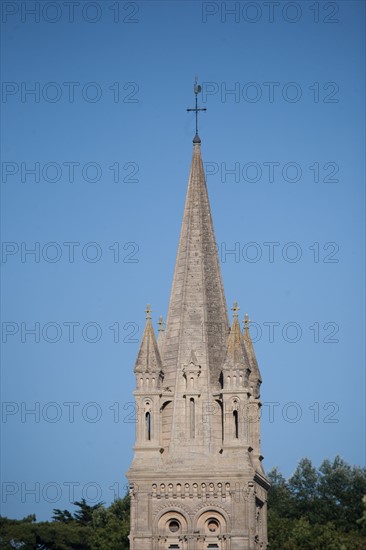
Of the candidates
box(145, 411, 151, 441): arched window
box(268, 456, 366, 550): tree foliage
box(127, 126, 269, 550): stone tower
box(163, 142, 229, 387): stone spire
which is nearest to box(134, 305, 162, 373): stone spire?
box(127, 126, 269, 550): stone tower

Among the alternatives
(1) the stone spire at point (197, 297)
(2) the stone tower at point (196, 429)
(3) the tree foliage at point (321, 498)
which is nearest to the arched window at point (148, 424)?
(2) the stone tower at point (196, 429)

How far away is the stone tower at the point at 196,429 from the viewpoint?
65062 mm

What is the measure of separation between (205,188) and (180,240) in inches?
112

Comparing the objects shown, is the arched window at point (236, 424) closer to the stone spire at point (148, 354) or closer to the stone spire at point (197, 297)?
the stone spire at point (197, 297)

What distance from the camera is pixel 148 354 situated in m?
67.2

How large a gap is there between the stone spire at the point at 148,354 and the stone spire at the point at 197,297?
3.13ft

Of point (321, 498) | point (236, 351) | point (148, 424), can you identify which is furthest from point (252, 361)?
point (321, 498)

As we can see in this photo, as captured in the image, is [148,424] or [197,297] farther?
[197,297]

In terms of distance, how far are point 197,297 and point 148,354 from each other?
3739 mm

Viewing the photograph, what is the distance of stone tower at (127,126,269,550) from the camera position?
213 feet

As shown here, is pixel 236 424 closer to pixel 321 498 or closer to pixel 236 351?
pixel 236 351

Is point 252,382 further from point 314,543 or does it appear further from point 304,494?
point 304,494

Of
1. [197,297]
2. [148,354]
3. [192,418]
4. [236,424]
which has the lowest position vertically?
[236,424]

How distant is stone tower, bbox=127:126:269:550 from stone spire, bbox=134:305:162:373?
4cm
